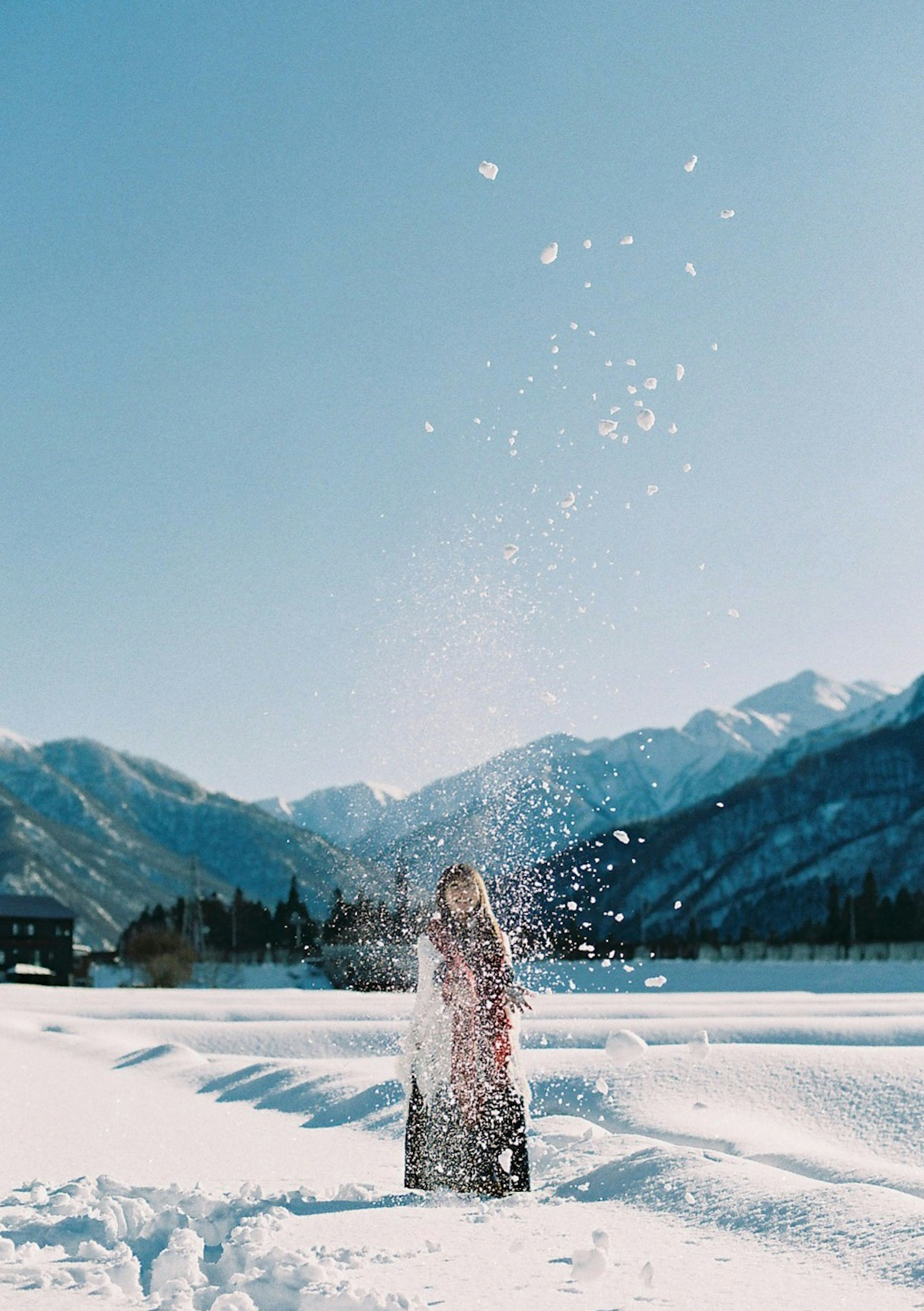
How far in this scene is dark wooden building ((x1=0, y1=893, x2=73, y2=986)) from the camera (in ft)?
292

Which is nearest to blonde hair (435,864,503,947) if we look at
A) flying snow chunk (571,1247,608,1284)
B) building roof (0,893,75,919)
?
flying snow chunk (571,1247,608,1284)

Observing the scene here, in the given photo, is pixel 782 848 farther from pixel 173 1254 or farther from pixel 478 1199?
pixel 173 1254

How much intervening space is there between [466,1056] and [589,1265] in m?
2.23

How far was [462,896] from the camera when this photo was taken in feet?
25.4

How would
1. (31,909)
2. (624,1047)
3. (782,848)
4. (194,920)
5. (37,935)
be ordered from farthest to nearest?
(782,848)
(31,909)
(37,935)
(194,920)
(624,1047)

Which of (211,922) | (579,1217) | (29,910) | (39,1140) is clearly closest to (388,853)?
(39,1140)

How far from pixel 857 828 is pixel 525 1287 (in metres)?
149

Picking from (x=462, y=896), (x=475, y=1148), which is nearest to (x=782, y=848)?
(x=475, y=1148)

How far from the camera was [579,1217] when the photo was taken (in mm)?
7012

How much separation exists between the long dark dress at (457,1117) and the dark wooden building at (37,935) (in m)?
86.5

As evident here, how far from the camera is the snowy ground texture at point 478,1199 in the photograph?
5375 mm

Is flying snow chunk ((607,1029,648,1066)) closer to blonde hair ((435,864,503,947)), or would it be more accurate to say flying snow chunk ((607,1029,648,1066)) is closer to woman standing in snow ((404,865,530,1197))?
woman standing in snow ((404,865,530,1197))

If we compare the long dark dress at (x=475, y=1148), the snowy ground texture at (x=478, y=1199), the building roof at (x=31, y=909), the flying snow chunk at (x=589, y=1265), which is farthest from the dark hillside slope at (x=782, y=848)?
the flying snow chunk at (x=589, y=1265)

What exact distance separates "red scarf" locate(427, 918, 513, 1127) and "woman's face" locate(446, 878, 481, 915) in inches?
4.7
